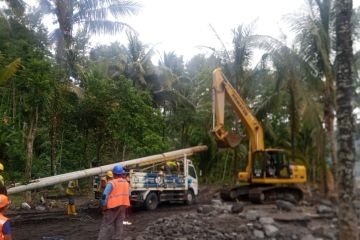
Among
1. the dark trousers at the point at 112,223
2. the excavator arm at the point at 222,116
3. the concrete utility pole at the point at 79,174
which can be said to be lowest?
Result: the dark trousers at the point at 112,223

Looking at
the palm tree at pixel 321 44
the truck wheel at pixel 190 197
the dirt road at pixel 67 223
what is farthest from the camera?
the palm tree at pixel 321 44

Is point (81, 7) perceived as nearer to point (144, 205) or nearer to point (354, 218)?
point (144, 205)

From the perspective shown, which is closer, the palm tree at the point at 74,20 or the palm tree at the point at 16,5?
the palm tree at the point at 16,5

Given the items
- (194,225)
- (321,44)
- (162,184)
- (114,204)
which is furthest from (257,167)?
(114,204)

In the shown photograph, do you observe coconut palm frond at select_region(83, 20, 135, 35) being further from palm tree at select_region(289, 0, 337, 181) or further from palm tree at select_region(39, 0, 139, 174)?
palm tree at select_region(289, 0, 337, 181)

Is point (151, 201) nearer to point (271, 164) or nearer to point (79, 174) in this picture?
point (79, 174)

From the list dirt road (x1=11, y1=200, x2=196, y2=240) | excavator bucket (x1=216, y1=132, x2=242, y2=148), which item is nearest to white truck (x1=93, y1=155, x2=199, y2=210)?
dirt road (x1=11, y1=200, x2=196, y2=240)

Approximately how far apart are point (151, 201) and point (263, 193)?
485 centimetres

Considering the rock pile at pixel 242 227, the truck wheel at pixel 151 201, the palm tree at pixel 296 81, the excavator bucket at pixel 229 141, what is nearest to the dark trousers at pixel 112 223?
the rock pile at pixel 242 227

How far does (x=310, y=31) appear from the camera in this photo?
20391mm

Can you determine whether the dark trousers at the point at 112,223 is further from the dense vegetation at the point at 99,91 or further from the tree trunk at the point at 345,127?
the dense vegetation at the point at 99,91

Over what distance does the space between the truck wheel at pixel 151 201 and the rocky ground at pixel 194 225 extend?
39 cm

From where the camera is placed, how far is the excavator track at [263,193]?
18781 mm

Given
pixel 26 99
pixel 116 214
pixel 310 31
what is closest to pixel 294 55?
pixel 310 31
